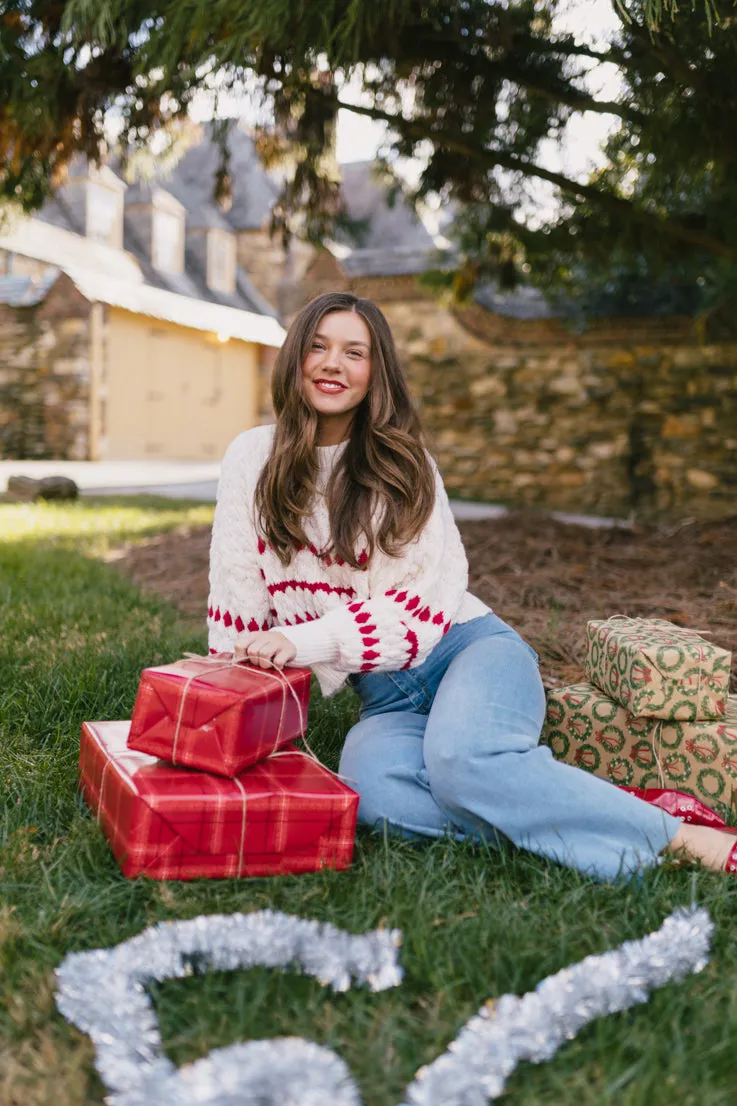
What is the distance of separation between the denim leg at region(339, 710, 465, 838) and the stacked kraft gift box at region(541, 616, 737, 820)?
452 mm

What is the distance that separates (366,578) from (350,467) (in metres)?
0.31

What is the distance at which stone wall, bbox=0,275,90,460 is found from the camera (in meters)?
14.5

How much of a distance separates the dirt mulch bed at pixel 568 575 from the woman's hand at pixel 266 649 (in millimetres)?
1179

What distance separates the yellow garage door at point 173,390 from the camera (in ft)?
56.8

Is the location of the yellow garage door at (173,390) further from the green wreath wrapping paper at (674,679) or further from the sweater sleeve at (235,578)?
the green wreath wrapping paper at (674,679)

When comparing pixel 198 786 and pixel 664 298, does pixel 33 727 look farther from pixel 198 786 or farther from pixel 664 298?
pixel 664 298

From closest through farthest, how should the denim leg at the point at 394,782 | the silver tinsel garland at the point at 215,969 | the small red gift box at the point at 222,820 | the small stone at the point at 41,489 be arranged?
1. the silver tinsel garland at the point at 215,969
2. the small red gift box at the point at 222,820
3. the denim leg at the point at 394,782
4. the small stone at the point at 41,489

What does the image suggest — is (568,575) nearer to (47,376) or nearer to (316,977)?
(316,977)

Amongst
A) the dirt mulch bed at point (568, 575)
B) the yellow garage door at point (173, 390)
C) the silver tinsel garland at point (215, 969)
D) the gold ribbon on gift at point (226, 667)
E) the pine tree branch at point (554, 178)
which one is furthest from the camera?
the yellow garage door at point (173, 390)

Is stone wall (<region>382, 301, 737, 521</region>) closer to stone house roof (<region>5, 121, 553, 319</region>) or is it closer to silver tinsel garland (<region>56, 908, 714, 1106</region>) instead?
stone house roof (<region>5, 121, 553, 319</region>)

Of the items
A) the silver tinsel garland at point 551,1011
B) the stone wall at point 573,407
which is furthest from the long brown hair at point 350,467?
the stone wall at point 573,407

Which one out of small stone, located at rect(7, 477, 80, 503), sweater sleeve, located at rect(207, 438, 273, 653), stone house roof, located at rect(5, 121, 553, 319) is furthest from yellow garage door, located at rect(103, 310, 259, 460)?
sweater sleeve, located at rect(207, 438, 273, 653)

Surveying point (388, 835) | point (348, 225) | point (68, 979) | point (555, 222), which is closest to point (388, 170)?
point (348, 225)

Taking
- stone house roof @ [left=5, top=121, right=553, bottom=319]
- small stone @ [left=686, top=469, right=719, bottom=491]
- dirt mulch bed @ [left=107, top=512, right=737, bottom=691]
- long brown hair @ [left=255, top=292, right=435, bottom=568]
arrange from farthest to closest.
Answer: stone house roof @ [left=5, top=121, right=553, bottom=319], small stone @ [left=686, top=469, right=719, bottom=491], dirt mulch bed @ [left=107, top=512, right=737, bottom=691], long brown hair @ [left=255, top=292, right=435, bottom=568]
